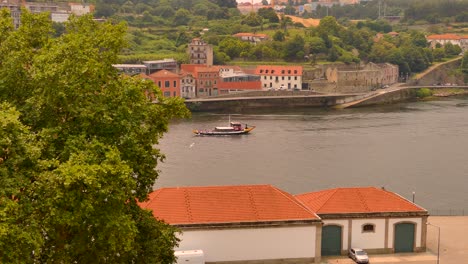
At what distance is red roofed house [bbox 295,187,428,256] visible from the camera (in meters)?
16.5

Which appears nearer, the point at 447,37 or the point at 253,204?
the point at 253,204

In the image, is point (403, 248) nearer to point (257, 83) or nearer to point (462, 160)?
point (462, 160)

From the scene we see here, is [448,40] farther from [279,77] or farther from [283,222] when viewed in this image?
[283,222]

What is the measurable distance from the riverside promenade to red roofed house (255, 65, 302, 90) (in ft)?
138

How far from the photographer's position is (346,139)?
3778 centimetres

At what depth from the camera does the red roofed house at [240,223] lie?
50.9 ft

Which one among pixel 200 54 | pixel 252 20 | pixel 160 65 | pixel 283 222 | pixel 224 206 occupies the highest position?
pixel 252 20

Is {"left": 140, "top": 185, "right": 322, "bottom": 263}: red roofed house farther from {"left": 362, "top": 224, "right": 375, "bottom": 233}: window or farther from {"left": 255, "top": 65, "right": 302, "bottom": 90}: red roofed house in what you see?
{"left": 255, "top": 65, "right": 302, "bottom": 90}: red roofed house

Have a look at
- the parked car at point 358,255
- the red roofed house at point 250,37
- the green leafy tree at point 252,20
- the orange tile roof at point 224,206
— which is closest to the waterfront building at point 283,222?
the orange tile roof at point 224,206

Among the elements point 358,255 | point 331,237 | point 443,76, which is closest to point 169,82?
point 443,76

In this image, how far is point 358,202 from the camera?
16.8 m

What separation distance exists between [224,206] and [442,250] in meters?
5.13

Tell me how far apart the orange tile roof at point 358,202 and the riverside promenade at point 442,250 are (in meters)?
1.01

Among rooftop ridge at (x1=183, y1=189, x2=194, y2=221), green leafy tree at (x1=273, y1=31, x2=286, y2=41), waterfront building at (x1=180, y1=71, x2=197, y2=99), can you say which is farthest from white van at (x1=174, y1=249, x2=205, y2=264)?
green leafy tree at (x1=273, y1=31, x2=286, y2=41)
